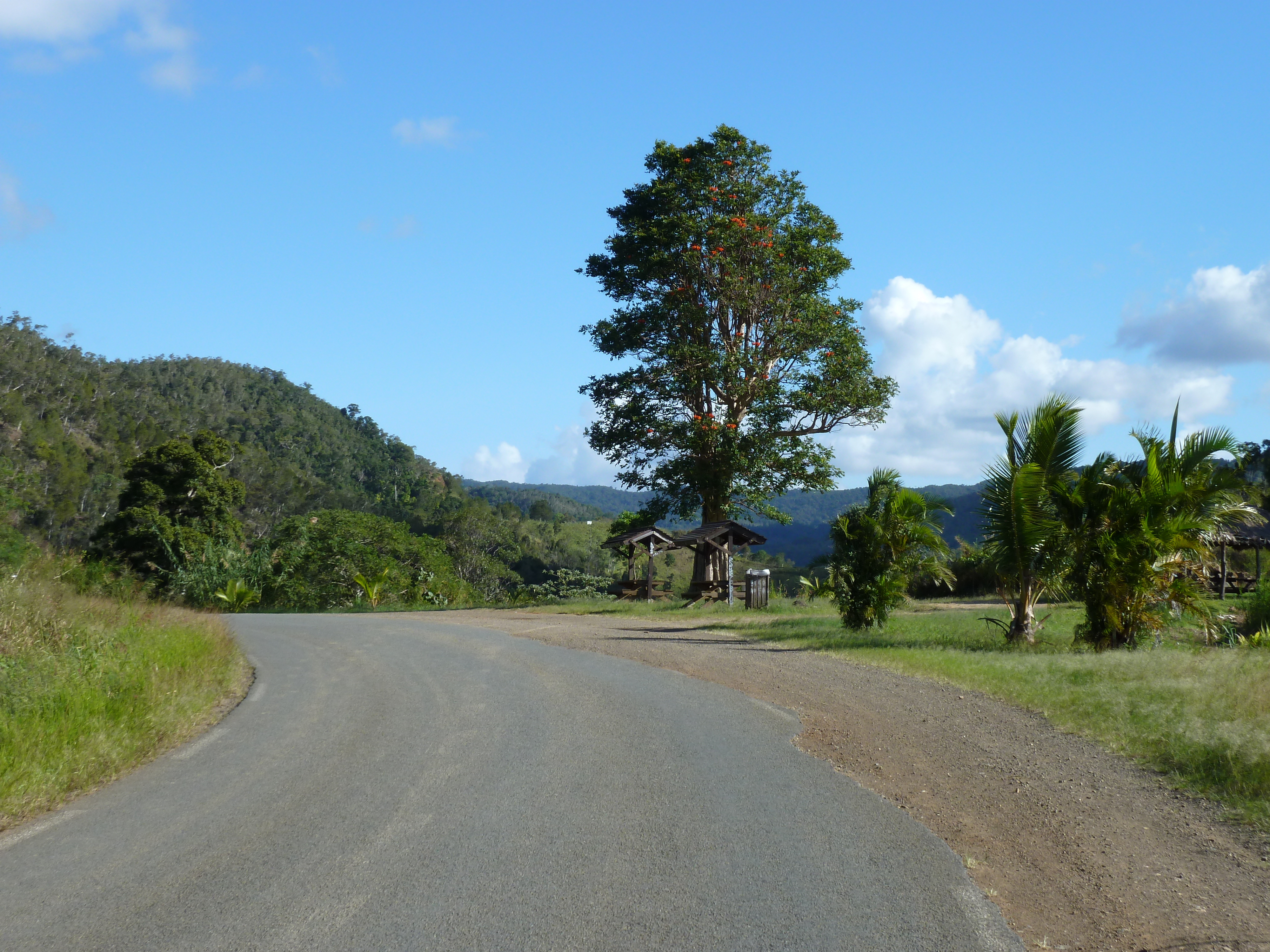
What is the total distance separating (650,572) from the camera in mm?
32125

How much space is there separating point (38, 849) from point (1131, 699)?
9881 mm

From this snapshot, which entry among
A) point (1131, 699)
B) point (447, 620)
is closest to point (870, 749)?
point (1131, 699)

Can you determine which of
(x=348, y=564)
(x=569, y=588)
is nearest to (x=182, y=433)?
(x=348, y=564)

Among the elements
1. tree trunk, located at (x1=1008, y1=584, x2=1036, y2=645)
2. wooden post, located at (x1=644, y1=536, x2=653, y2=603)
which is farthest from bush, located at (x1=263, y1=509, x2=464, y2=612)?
tree trunk, located at (x1=1008, y1=584, x2=1036, y2=645)

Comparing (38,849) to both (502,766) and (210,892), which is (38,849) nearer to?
(210,892)

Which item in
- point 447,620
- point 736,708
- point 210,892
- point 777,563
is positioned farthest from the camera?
point 777,563

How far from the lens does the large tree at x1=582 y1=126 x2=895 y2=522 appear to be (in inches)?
1128

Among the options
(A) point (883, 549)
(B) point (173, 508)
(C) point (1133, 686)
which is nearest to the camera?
(C) point (1133, 686)

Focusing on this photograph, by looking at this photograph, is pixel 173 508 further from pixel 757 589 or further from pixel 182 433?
pixel 757 589

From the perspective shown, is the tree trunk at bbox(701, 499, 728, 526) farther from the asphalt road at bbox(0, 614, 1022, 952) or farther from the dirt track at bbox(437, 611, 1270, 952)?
the asphalt road at bbox(0, 614, 1022, 952)

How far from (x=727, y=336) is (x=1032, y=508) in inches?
581

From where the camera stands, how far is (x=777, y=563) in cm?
9062

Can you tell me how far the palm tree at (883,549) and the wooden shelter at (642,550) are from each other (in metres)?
12.4

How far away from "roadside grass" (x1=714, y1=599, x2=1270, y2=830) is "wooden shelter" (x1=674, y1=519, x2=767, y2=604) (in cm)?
833
